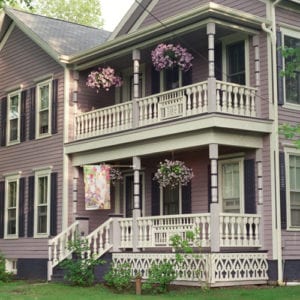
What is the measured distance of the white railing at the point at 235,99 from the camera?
1736cm

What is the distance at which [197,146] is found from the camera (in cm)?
1778

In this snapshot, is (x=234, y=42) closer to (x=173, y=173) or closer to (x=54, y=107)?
(x=173, y=173)

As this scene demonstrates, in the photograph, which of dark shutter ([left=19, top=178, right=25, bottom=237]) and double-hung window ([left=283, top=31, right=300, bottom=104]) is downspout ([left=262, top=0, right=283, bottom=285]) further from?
dark shutter ([left=19, top=178, right=25, bottom=237])

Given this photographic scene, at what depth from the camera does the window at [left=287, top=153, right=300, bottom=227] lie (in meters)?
18.0

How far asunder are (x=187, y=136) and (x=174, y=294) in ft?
13.9

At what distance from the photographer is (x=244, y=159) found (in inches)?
727

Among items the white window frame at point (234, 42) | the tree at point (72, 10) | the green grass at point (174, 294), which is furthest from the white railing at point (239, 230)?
the tree at point (72, 10)

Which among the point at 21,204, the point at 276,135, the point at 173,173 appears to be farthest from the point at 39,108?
the point at 276,135

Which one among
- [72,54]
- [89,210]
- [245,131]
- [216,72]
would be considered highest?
[72,54]

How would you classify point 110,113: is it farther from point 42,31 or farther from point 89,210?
point 42,31

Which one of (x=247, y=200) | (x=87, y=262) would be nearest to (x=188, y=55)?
(x=247, y=200)

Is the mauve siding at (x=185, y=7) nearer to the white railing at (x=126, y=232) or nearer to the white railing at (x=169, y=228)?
the white railing at (x=169, y=228)

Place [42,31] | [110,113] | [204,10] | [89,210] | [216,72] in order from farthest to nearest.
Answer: [42,31]
[89,210]
[110,113]
[216,72]
[204,10]

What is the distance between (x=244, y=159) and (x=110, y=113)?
4.67 m
